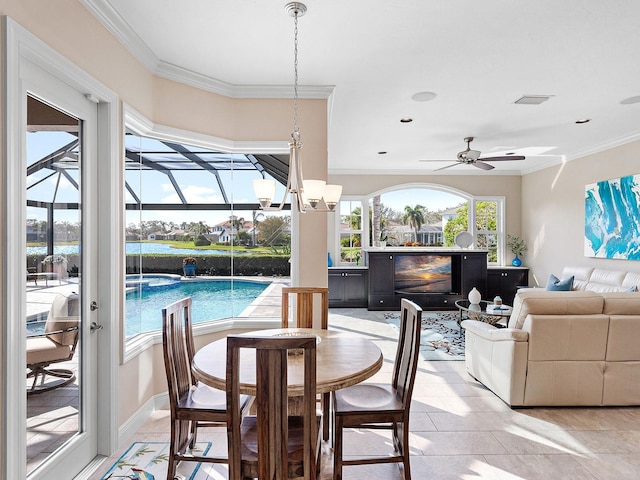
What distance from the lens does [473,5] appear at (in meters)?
2.34

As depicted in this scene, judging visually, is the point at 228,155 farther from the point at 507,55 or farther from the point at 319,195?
the point at 507,55

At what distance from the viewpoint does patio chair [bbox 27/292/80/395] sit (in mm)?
1945

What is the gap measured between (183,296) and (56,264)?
147 cm

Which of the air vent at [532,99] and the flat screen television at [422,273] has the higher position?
the air vent at [532,99]

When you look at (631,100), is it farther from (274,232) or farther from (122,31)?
(122,31)

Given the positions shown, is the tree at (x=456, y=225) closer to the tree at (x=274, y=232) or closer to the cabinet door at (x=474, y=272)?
the cabinet door at (x=474, y=272)

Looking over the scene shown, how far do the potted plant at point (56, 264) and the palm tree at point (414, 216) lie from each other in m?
6.76

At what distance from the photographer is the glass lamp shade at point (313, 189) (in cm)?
216

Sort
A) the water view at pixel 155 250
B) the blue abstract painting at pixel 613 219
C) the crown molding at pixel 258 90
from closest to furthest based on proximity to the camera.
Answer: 1. the water view at pixel 155 250
2. the crown molding at pixel 258 90
3. the blue abstract painting at pixel 613 219

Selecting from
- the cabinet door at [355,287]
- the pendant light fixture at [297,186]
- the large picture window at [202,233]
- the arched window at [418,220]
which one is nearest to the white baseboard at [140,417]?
the large picture window at [202,233]

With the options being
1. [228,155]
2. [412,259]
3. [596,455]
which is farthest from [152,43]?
[412,259]

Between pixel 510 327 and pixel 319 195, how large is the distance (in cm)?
220

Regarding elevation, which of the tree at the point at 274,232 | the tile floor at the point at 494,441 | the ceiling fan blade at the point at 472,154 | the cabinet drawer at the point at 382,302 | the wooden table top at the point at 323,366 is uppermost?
the ceiling fan blade at the point at 472,154

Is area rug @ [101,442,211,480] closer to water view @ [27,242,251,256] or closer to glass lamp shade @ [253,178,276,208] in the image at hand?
water view @ [27,242,251,256]
